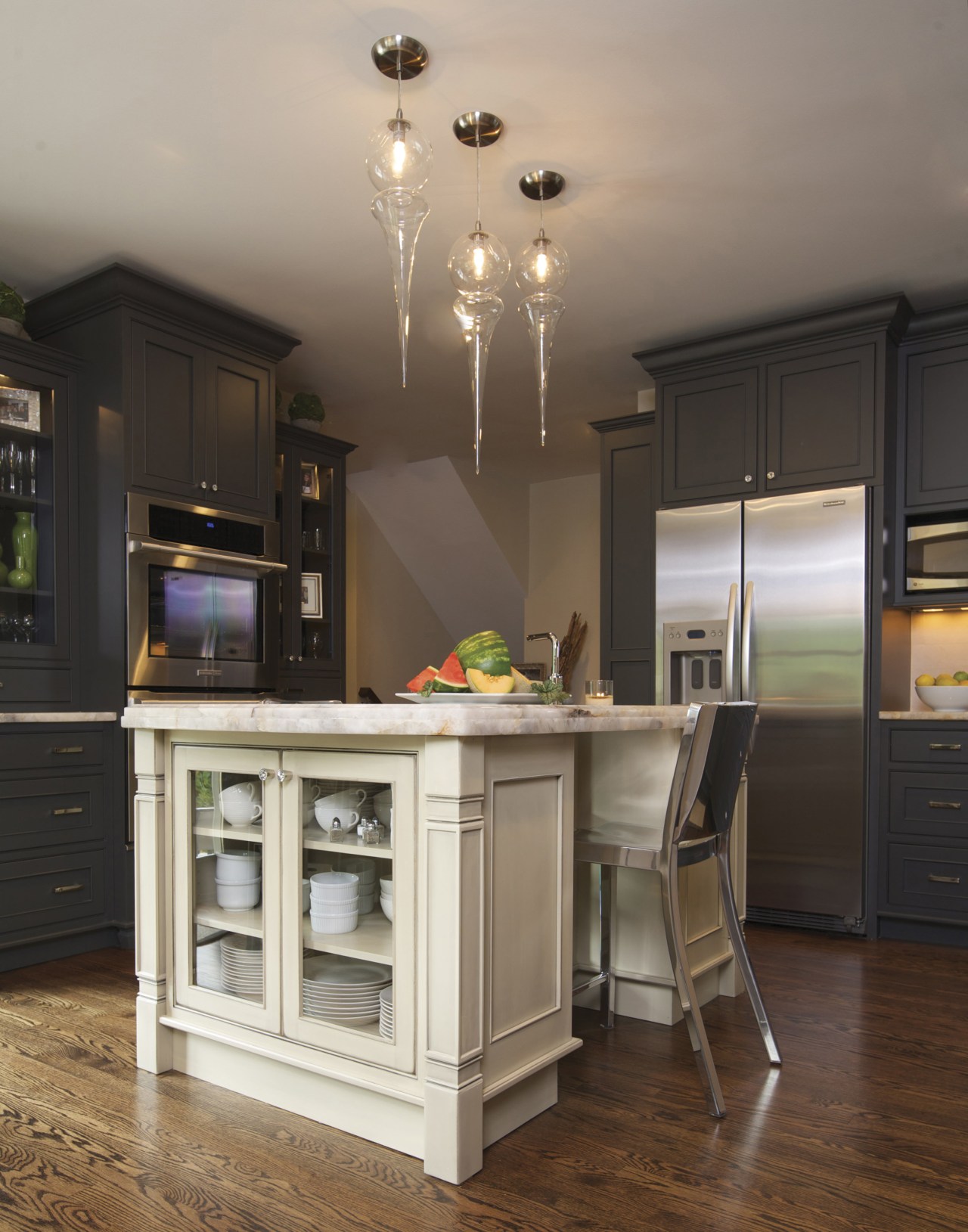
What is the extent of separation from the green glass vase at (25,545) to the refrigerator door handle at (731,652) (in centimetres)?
281

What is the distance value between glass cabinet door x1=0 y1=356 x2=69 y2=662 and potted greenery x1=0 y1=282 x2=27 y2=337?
0.16 metres

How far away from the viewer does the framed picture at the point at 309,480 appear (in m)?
4.76

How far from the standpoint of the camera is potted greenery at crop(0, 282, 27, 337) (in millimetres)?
3422

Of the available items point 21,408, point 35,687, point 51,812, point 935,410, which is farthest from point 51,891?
point 935,410

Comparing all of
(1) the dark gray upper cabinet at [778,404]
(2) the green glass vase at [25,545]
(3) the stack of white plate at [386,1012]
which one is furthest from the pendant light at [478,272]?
(2) the green glass vase at [25,545]

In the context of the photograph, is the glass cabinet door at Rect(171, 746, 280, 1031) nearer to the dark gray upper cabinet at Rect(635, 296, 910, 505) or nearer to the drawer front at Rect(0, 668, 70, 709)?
the drawer front at Rect(0, 668, 70, 709)

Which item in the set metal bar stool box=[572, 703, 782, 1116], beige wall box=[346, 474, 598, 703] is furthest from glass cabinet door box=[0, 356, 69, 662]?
beige wall box=[346, 474, 598, 703]

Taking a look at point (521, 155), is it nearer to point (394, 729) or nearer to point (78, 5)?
point (78, 5)

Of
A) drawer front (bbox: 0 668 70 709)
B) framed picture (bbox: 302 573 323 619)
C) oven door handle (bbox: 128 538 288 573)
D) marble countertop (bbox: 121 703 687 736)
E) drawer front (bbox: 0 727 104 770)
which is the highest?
oven door handle (bbox: 128 538 288 573)

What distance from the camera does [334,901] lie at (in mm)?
1857

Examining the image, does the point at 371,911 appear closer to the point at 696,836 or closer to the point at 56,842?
the point at 696,836

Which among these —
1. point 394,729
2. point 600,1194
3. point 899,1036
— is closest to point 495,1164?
point 600,1194

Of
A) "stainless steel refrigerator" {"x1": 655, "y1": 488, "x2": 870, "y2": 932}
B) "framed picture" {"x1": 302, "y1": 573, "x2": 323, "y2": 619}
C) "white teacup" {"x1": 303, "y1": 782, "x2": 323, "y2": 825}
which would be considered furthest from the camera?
"framed picture" {"x1": 302, "y1": 573, "x2": 323, "y2": 619}

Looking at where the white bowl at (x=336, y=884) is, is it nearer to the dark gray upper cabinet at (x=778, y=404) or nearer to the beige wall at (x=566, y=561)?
the dark gray upper cabinet at (x=778, y=404)
